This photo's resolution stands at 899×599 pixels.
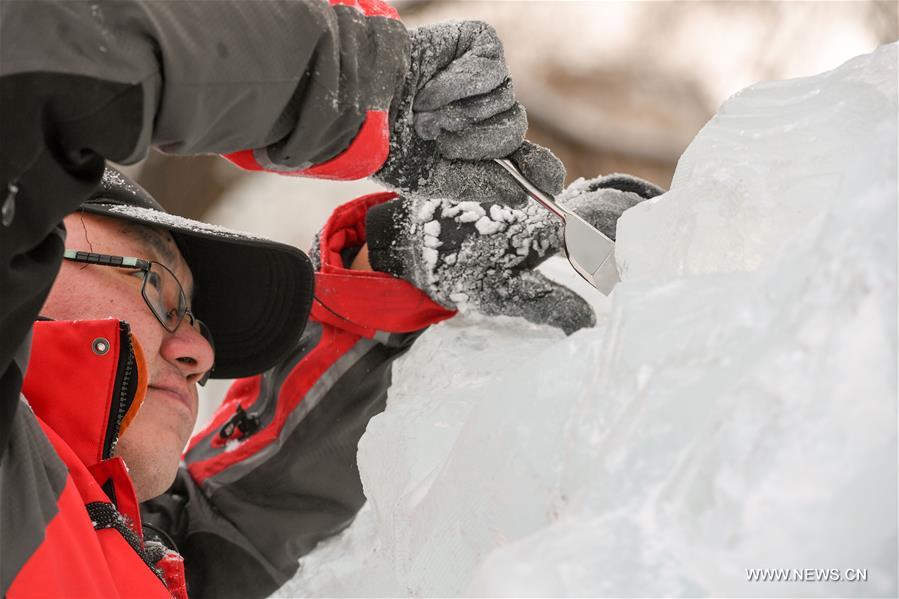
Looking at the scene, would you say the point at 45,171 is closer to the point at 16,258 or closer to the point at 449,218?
the point at 16,258

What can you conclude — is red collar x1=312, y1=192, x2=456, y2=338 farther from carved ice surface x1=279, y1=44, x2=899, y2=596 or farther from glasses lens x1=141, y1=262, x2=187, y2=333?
carved ice surface x1=279, y1=44, x2=899, y2=596

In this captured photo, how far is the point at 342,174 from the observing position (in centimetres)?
73

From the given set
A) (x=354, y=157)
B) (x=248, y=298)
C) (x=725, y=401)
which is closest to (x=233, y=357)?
(x=248, y=298)

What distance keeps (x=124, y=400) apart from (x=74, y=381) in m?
0.06

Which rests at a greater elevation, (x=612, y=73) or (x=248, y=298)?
(x=612, y=73)

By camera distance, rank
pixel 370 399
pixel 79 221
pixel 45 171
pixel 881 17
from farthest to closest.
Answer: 1. pixel 881 17
2. pixel 370 399
3. pixel 79 221
4. pixel 45 171

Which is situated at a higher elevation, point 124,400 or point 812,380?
point 812,380

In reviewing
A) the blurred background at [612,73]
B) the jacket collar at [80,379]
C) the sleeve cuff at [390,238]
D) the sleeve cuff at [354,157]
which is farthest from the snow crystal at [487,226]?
the blurred background at [612,73]

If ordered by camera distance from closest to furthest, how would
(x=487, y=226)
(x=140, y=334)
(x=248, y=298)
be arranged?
(x=140, y=334), (x=487, y=226), (x=248, y=298)

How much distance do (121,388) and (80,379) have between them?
0.04 meters

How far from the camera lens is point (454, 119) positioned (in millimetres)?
780

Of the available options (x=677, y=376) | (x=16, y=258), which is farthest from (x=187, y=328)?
(x=677, y=376)

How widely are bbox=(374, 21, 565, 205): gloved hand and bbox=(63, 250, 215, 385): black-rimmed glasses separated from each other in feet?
1.22

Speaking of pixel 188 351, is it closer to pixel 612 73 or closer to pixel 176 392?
pixel 176 392
